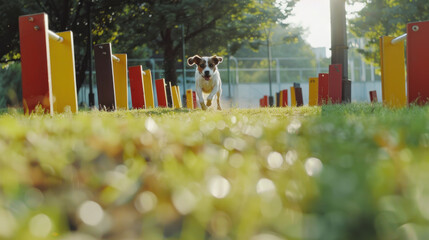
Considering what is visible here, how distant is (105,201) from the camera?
68.4 inches

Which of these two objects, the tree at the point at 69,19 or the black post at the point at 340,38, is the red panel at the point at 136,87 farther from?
the tree at the point at 69,19

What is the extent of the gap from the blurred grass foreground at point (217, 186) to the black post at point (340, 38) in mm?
9685

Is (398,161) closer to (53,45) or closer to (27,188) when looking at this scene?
(27,188)

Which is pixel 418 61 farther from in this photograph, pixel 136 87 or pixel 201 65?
pixel 136 87

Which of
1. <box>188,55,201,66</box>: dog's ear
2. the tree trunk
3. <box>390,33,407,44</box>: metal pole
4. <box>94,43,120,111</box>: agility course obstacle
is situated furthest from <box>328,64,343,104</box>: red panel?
the tree trunk

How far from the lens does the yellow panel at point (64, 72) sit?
862 cm

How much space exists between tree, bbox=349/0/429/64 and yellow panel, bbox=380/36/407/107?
85.4 ft

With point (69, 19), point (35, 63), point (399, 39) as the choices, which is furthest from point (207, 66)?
point (69, 19)

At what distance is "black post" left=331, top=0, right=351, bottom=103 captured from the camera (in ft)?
40.3

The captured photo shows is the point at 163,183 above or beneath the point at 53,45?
beneath

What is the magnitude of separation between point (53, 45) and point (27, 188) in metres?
7.46

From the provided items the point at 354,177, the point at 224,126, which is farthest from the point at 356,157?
the point at 224,126

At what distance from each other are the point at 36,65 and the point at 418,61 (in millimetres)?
5189

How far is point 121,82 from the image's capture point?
13070 millimetres
